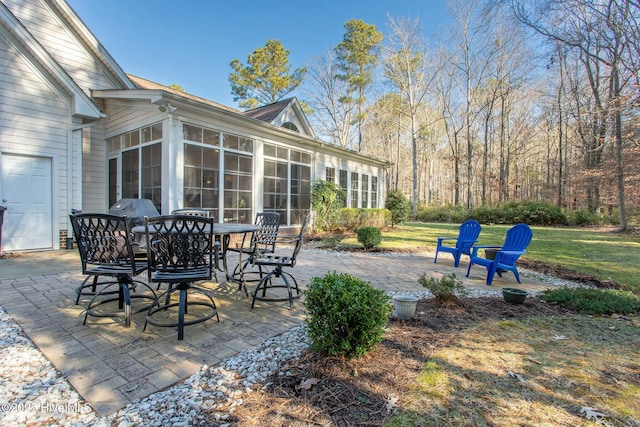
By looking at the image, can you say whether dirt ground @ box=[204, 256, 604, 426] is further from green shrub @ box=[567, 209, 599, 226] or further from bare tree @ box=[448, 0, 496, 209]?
bare tree @ box=[448, 0, 496, 209]

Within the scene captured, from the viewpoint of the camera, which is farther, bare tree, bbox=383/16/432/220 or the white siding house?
bare tree, bbox=383/16/432/220

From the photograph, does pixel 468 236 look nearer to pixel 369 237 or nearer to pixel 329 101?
pixel 369 237

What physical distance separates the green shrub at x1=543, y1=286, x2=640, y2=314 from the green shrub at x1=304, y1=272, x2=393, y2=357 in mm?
2789

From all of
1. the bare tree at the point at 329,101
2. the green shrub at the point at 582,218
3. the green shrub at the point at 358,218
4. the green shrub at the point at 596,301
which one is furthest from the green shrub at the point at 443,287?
the bare tree at the point at 329,101

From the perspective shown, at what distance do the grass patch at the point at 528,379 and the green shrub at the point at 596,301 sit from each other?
562 millimetres

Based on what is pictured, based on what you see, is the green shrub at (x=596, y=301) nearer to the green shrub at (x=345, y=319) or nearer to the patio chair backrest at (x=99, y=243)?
the green shrub at (x=345, y=319)

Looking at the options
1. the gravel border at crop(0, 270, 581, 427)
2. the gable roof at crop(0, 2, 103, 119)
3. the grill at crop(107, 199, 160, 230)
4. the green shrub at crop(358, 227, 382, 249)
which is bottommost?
the gravel border at crop(0, 270, 581, 427)

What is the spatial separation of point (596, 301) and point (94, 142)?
34.7 feet

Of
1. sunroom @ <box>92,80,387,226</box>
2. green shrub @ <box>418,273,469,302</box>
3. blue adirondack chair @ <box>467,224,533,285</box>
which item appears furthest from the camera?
sunroom @ <box>92,80,387,226</box>

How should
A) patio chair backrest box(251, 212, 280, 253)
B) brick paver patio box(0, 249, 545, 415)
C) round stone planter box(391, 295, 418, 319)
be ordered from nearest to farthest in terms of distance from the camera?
brick paver patio box(0, 249, 545, 415), round stone planter box(391, 295, 418, 319), patio chair backrest box(251, 212, 280, 253)

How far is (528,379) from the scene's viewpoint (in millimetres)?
2043

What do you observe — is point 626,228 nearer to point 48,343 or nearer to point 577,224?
point 577,224

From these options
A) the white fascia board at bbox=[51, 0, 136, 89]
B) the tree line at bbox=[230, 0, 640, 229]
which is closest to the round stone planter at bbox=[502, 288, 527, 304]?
the white fascia board at bbox=[51, 0, 136, 89]

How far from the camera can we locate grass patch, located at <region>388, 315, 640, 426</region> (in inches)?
66.1
